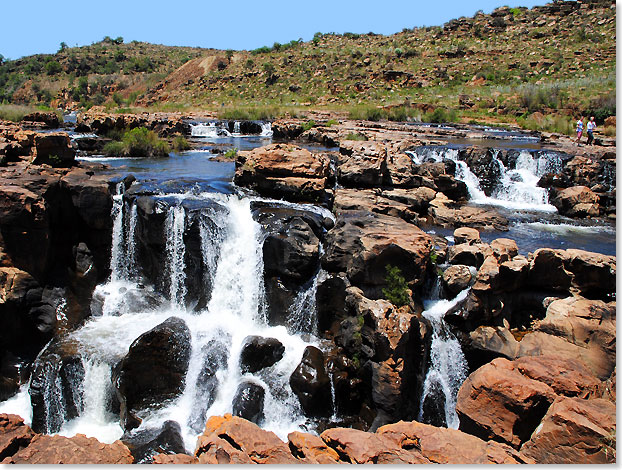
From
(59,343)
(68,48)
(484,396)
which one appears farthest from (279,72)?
(68,48)

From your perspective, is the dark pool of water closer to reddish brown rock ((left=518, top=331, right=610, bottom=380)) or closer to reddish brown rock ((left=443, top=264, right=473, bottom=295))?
reddish brown rock ((left=443, top=264, right=473, bottom=295))

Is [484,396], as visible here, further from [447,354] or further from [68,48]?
[68,48]

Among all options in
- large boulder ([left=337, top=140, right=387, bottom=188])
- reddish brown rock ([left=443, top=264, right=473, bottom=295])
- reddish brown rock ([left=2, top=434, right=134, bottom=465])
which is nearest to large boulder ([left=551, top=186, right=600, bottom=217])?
large boulder ([left=337, top=140, right=387, bottom=188])

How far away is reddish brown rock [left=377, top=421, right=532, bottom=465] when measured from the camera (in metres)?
3.92

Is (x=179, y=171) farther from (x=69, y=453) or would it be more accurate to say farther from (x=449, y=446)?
(x=449, y=446)

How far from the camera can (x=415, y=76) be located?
42.5 metres

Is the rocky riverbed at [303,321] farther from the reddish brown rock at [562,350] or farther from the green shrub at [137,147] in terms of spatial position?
the green shrub at [137,147]

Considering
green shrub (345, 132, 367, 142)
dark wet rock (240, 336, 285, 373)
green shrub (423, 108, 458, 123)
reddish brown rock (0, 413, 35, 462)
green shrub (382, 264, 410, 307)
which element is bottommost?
dark wet rock (240, 336, 285, 373)

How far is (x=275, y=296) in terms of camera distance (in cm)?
1005

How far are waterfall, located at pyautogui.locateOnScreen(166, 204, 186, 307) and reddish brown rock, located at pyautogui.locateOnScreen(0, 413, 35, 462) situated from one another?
18.4ft

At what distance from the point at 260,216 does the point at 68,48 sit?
8605 centimetres

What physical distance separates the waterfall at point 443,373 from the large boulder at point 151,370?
457cm

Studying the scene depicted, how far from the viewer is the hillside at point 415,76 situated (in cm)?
3212

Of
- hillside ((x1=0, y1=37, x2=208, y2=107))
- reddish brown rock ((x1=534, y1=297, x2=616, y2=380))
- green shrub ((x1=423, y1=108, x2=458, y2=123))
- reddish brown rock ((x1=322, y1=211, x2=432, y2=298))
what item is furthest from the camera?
hillside ((x1=0, y1=37, x2=208, y2=107))
